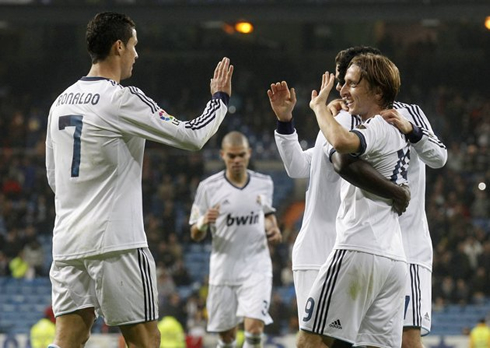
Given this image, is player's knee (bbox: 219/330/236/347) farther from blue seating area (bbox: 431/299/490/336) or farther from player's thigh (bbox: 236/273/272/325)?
blue seating area (bbox: 431/299/490/336)

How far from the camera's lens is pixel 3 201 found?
733 inches

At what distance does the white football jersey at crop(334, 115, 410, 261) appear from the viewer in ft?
15.9

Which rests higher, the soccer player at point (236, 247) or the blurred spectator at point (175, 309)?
the soccer player at point (236, 247)

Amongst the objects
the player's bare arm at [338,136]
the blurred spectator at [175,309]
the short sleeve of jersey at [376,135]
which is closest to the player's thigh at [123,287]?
the player's bare arm at [338,136]

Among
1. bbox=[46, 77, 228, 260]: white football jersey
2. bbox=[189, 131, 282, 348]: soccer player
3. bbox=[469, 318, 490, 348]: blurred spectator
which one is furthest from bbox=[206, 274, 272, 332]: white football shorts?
bbox=[469, 318, 490, 348]: blurred spectator

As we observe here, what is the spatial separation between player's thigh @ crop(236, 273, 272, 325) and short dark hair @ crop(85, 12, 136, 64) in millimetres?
4258

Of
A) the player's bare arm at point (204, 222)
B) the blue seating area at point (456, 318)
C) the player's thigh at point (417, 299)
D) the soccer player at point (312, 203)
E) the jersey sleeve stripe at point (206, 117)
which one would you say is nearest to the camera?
the jersey sleeve stripe at point (206, 117)

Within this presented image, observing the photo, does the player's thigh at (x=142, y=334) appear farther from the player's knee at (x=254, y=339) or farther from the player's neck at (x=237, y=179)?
the player's neck at (x=237, y=179)

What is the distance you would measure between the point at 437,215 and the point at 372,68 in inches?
492

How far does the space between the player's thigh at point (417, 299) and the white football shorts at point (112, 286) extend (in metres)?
1.60

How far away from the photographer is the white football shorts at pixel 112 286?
5.03 metres

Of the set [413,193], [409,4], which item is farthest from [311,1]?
[413,193]

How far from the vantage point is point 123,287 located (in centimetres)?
503

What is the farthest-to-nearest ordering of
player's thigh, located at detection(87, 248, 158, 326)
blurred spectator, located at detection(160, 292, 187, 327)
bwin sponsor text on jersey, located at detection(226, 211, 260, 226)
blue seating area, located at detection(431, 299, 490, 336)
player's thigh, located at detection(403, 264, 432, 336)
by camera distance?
→ blue seating area, located at detection(431, 299, 490, 336)
blurred spectator, located at detection(160, 292, 187, 327)
bwin sponsor text on jersey, located at detection(226, 211, 260, 226)
player's thigh, located at detection(403, 264, 432, 336)
player's thigh, located at detection(87, 248, 158, 326)
